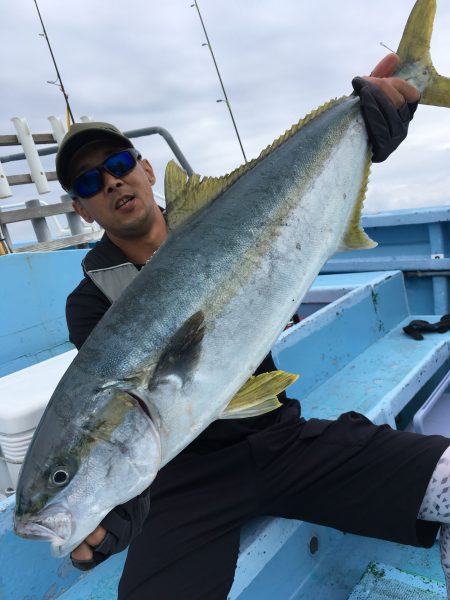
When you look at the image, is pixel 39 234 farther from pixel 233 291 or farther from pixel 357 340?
pixel 233 291

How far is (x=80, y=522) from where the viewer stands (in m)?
1.37

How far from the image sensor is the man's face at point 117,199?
225cm

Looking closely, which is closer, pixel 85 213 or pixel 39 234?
pixel 85 213

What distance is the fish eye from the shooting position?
139cm

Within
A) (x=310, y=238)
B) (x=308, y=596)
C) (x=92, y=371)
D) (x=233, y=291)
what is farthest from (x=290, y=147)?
(x=308, y=596)

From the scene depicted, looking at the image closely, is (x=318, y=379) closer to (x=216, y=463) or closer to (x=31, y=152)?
(x=216, y=463)

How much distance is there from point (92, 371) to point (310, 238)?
38.2 inches

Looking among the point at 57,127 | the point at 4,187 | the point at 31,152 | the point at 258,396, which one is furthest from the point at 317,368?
the point at 57,127

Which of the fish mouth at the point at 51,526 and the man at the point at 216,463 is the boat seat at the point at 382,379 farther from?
the fish mouth at the point at 51,526

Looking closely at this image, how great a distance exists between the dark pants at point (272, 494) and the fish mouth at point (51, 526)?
57cm

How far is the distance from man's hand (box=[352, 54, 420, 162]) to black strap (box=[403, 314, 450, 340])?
2.37 meters

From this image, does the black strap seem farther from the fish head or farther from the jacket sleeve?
the fish head

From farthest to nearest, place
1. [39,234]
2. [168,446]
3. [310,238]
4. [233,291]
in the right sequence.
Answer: [39,234] < [310,238] < [233,291] < [168,446]

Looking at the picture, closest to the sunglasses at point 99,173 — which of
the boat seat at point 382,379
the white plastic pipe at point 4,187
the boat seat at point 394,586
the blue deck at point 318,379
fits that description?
the blue deck at point 318,379
